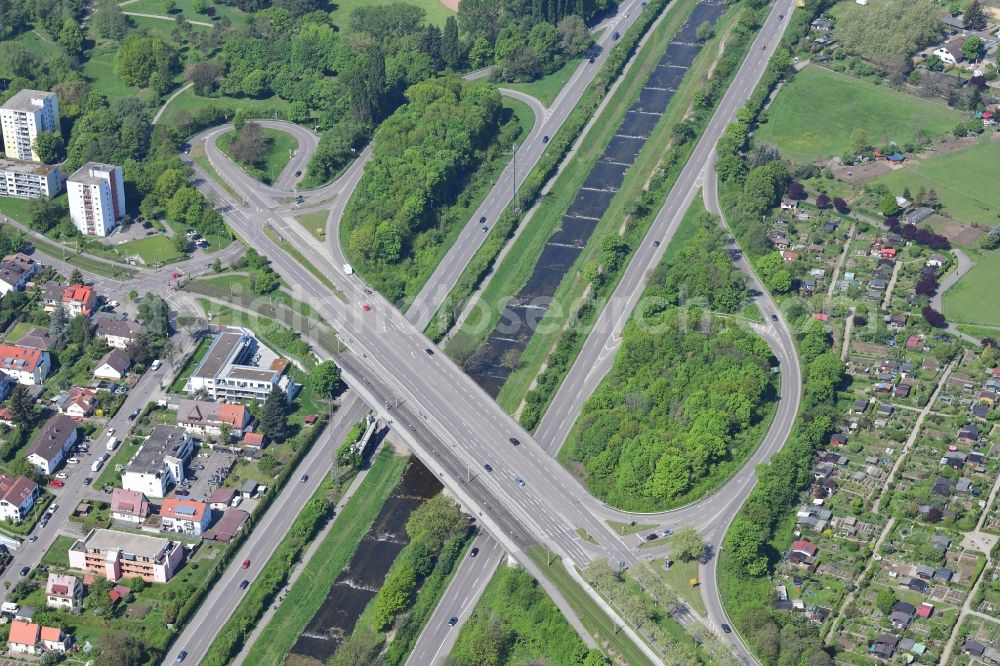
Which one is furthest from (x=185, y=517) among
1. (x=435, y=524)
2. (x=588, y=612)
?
(x=588, y=612)

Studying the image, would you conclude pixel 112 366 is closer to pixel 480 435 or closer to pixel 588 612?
pixel 480 435

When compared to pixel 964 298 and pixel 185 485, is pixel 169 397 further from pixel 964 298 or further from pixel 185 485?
pixel 964 298

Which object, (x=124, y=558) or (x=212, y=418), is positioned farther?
(x=212, y=418)

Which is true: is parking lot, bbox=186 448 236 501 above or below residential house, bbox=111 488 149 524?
below

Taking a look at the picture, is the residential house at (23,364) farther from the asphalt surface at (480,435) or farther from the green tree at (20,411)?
the asphalt surface at (480,435)

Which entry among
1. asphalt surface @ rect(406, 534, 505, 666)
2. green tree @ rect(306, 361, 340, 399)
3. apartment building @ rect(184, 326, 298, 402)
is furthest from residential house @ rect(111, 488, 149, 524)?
asphalt surface @ rect(406, 534, 505, 666)

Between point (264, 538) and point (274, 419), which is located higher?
point (274, 419)

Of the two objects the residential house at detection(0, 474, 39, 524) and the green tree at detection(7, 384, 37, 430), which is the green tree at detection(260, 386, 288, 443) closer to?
the residential house at detection(0, 474, 39, 524)

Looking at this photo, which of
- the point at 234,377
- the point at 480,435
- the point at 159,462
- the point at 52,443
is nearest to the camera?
the point at 159,462
